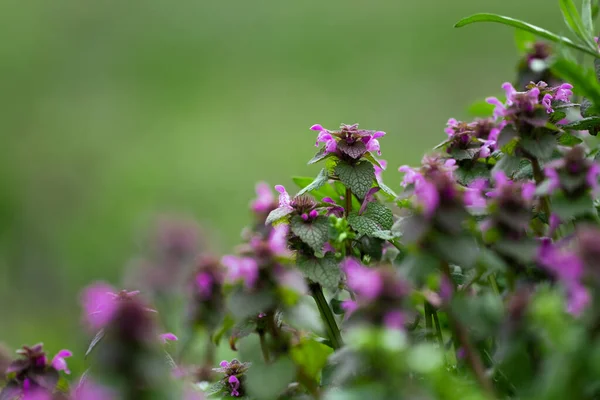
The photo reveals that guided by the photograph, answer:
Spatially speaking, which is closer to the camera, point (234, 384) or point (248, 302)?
point (248, 302)

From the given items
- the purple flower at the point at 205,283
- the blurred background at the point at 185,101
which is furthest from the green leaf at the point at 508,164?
the blurred background at the point at 185,101

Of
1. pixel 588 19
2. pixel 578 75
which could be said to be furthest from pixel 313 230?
pixel 588 19

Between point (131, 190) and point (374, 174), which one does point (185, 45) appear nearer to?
point (131, 190)

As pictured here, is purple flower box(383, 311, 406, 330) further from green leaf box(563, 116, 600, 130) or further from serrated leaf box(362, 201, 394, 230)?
green leaf box(563, 116, 600, 130)

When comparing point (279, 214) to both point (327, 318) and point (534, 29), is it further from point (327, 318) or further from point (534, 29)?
point (534, 29)

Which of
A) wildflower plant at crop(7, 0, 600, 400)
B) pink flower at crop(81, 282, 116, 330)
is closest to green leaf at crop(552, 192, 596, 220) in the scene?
wildflower plant at crop(7, 0, 600, 400)
